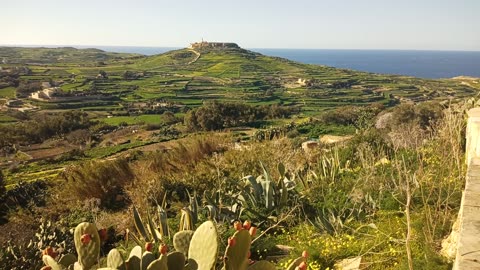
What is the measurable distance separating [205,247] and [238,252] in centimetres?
20

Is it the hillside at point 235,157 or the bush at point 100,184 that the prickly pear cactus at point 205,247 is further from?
the bush at point 100,184

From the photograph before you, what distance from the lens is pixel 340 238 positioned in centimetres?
432

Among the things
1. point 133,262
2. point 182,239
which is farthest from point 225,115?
point 133,262

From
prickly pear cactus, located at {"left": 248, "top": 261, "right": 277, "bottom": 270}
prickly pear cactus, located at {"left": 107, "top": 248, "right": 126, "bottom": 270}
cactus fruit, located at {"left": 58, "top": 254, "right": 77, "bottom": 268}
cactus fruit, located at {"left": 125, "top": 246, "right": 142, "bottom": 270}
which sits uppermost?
prickly pear cactus, located at {"left": 107, "top": 248, "right": 126, "bottom": 270}

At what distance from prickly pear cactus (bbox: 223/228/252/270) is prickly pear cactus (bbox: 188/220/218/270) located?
9cm

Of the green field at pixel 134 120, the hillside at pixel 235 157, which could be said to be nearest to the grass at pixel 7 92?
the hillside at pixel 235 157

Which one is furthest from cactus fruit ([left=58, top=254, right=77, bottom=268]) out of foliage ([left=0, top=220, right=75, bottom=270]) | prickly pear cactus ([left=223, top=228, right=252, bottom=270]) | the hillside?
foliage ([left=0, top=220, right=75, bottom=270])

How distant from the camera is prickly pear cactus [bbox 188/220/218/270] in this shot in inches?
91.3

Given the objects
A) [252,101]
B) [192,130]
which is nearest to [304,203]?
[192,130]

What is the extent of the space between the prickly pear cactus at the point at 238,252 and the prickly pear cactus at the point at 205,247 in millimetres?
91

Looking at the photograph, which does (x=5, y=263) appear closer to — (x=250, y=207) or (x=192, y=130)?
(x=250, y=207)

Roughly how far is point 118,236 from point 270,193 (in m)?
2.86

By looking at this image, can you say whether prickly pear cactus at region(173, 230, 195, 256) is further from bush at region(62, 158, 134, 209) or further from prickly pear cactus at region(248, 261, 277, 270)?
bush at region(62, 158, 134, 209)

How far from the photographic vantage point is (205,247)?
236 centimetres
